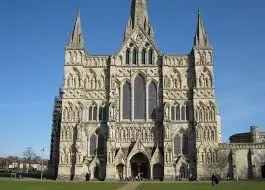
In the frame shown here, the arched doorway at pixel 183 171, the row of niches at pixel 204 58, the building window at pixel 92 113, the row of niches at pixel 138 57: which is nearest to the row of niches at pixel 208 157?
the arched doorway at pixel 183 171

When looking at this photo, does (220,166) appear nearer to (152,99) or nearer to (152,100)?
(152,100)

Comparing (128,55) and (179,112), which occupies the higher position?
(128,55)

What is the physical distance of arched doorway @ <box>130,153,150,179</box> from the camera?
6286 centimetres

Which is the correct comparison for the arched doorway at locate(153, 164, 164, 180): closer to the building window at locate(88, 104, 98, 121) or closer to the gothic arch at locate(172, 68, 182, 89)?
the building window at locate(88, 104, 98, 121)

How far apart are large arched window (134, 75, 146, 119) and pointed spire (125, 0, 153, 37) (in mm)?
12938

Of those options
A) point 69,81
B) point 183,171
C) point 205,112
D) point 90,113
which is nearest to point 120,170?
point 183,171

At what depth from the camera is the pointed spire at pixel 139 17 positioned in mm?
75500

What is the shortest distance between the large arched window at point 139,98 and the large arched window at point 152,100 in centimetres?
89

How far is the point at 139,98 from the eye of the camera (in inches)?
2569

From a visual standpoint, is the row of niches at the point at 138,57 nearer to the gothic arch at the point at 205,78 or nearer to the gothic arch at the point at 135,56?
the gothic arch at the point at 135,56

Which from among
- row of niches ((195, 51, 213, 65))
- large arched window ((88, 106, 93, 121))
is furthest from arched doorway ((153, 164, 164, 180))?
row of niches ((195, 51, 213, 65))

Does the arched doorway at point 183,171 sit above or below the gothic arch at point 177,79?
below

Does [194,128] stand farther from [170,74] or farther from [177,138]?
Answer: [170,74]

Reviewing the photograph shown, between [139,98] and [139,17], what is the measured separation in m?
20.1
